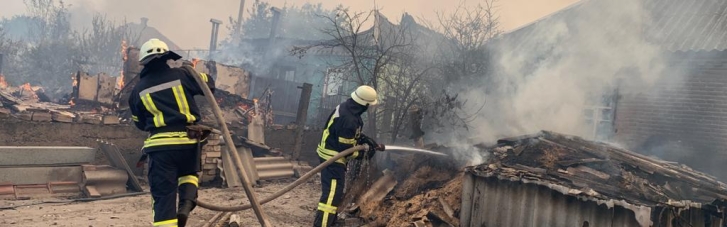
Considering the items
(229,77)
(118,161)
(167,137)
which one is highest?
(229,77)

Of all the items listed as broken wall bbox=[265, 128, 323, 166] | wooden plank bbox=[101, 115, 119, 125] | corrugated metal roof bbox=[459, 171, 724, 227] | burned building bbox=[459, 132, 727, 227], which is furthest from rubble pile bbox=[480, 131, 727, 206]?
wooden plank bbox=[101, 115, 119, 125]

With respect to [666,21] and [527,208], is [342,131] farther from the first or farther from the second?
[666,21]

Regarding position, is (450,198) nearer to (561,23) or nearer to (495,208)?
(495,208)

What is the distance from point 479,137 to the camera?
876 centimetres

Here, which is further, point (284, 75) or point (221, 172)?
point (284, 75)

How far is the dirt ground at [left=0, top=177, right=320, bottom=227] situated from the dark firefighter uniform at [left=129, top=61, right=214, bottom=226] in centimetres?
133

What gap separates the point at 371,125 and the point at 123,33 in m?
27.9

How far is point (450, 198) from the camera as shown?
221 inches

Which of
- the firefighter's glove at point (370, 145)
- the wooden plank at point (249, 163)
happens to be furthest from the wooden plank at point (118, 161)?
the firefighter's glove at point (370, 145)

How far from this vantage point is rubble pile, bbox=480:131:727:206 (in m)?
4.64

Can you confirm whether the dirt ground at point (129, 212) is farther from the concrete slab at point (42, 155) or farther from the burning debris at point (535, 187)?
the burning debris at point (535, 187)

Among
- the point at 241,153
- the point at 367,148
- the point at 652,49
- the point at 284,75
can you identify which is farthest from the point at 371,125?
the point at 284,75

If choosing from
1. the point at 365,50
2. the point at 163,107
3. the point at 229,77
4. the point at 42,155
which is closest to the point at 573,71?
the point at 365,50

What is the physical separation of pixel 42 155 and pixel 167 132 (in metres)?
4.17
